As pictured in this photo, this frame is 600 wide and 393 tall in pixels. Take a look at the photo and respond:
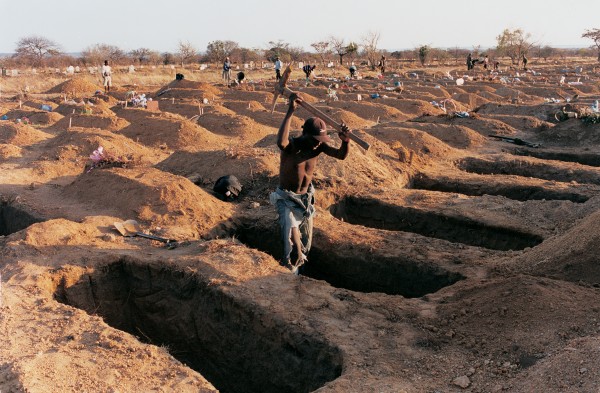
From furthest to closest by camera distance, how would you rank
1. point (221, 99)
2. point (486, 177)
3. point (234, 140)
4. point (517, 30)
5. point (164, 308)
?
point (517, 30)
point (221, 99)
point (234, 140)
point (486, 177)
point (164, 308)

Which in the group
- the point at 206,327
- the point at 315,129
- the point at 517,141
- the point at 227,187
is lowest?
the point at 206,327

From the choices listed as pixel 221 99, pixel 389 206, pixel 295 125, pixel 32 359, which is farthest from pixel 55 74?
pixel 32 359

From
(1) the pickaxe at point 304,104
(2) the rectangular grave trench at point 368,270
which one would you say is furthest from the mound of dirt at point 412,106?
(1) the pickaxe at point 304,104

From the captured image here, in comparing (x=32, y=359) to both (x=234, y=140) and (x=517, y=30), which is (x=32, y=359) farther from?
(x=517, y=30)

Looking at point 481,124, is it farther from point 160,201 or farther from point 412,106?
point 160,201

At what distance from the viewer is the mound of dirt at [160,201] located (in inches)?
291

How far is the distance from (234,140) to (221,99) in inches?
298

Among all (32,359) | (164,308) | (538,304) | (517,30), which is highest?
(517,30)

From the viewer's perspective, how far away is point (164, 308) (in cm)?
579

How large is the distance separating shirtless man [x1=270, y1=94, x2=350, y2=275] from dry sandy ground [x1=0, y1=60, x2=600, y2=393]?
34 centimetres

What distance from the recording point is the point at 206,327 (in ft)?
17.7

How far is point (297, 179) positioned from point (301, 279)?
1056 mm

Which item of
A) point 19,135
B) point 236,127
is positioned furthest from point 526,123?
point 19,135

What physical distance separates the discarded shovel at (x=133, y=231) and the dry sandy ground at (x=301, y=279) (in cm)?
A: 9
